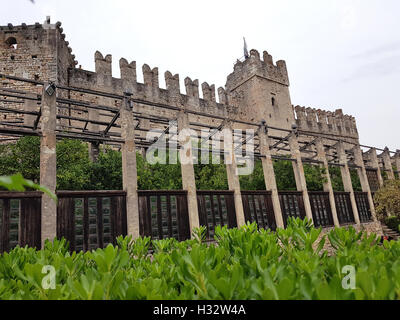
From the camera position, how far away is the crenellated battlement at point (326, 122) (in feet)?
117

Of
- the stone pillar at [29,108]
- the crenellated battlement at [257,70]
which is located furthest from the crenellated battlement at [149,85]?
the stone pillar at [29,108]

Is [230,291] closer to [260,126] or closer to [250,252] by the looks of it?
[250,252]

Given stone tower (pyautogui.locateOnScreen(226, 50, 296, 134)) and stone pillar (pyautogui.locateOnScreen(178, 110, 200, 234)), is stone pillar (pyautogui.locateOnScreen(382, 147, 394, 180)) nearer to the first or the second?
stone tower (pyautogui.locateOnScreen(226, 50, 296, 134))

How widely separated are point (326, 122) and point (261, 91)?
1329 centimetres

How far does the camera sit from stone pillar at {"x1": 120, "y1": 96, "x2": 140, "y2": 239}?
10766 millimetres

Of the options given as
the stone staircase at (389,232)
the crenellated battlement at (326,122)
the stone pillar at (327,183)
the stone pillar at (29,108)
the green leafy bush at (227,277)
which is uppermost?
the crenellated battlement at (326,122)

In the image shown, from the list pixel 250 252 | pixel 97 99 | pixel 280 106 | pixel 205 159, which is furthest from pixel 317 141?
pixel 250 252

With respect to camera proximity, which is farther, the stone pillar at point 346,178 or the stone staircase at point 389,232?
the stone staircase at point 389,232

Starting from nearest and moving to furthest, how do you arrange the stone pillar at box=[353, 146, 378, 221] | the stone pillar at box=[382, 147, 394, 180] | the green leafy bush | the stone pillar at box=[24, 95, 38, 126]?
1. the green leafy bush
2. the stone pillar at box=[24, 95, 38, 126]
3. the stone pillar at box=[353, 146, 378, 221]
4. the stone pillar at box=[382, 147, 394, 180]

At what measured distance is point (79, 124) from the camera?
22.1 metres

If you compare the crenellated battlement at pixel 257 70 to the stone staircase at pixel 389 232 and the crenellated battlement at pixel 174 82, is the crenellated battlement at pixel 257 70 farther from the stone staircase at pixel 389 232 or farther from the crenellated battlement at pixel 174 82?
the stone staircase at pixel 389 232

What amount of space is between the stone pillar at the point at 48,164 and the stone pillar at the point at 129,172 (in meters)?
2.66

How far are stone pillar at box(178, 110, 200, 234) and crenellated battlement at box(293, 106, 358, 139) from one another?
81.6 feet

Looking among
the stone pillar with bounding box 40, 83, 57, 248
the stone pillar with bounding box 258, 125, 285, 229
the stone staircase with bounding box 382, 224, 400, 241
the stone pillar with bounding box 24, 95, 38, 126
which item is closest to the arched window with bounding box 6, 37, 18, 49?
the stone pillar with bounding box 24, 95, 38, 126
